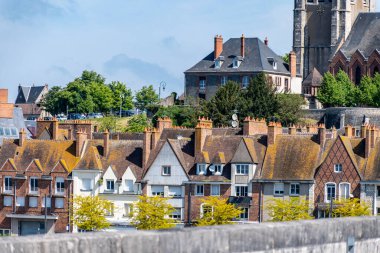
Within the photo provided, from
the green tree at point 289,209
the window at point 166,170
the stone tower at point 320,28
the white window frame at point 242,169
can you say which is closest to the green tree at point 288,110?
the stone tower at point 320,28

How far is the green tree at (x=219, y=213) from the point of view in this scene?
65.9 meters

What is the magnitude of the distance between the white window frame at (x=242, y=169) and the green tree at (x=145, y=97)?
79788 mm

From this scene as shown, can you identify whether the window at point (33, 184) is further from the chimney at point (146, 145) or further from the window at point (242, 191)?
the window at point (242, 191)

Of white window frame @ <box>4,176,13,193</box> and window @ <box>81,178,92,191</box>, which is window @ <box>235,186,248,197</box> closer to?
window @ <box>81,178,92,191</box>

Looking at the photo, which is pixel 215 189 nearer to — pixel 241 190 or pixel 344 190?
pixel 241 190

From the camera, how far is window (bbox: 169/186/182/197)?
239 feet

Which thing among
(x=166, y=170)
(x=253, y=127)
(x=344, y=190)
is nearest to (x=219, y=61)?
(x=253, y=127)

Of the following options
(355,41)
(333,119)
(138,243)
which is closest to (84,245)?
(138,243)

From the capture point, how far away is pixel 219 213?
66.5 m

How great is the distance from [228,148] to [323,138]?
5.35m

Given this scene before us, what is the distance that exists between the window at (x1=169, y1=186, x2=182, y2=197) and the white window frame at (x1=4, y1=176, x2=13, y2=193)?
9282 millimetres

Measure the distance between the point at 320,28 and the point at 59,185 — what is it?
77302 mm

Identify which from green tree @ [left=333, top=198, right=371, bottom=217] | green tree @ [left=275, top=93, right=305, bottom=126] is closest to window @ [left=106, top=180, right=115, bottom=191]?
green tree @ [left=333, top=198, right=371, bottom=217]

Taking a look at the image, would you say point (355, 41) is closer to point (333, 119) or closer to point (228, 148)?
point (333, 119)
